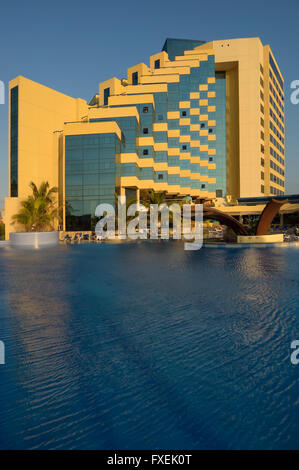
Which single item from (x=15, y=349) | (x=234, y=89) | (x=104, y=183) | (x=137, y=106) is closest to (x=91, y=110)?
(x=137, y=106)

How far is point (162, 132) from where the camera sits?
1719 inches

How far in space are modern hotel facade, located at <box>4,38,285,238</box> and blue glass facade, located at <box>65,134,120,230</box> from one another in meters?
0.11

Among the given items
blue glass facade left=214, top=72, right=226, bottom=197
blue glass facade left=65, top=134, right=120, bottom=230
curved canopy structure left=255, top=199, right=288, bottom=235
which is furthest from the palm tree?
blue glass facade left=214, top=72, right=226, bottom=197

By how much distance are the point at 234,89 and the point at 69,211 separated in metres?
42.2

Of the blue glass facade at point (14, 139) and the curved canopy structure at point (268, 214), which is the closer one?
the curved canopy structure at point (268, 214)

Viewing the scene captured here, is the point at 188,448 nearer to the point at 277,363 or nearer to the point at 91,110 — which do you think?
the point at 277,363

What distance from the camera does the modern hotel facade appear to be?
1275 inches

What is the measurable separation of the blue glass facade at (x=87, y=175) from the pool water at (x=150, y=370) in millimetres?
24491

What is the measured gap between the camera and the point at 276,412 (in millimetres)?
2936

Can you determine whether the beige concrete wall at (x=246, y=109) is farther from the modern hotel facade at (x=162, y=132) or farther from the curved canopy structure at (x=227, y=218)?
the curved canopy structure at (x=227, y=218)

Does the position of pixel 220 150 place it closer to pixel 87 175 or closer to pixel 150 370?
pixel 87 175

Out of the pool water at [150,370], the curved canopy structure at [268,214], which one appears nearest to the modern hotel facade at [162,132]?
the curved canopy structure at [268,214]

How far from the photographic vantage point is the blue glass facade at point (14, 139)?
3256cm

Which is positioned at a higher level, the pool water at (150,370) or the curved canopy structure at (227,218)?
the curved canopy structure at (227,218)
